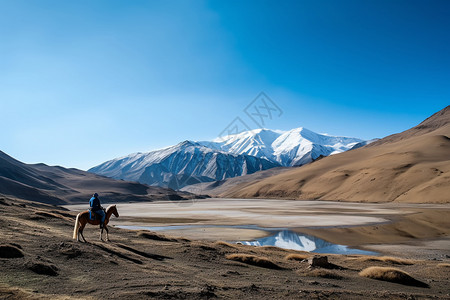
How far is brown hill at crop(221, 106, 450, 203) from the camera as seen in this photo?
328 feet

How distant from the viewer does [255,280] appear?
12.9m

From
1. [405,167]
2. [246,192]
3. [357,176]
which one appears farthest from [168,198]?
[405,167]

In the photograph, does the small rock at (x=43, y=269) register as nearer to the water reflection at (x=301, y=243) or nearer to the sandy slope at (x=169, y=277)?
the sandy slope at (x=169, y=277)

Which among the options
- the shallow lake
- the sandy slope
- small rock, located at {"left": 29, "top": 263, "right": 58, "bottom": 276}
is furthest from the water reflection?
small rock, located at {"left": 29, "top": 263, "right": 58, "bottom": 276}

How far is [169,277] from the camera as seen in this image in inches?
465

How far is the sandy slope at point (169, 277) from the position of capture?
9578mm

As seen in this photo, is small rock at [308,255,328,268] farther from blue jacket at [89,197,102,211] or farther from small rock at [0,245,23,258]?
small rock at [0,245,23,258]

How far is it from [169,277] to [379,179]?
406 feet

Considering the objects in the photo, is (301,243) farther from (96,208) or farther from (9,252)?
(9,252)

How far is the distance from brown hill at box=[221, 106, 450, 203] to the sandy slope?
86973mm

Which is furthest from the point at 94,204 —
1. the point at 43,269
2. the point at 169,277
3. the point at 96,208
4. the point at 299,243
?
the point at 299,243

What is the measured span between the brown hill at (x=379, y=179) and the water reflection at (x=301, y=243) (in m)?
70.1

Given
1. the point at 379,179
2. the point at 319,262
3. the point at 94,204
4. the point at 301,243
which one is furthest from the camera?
the point at 379,179

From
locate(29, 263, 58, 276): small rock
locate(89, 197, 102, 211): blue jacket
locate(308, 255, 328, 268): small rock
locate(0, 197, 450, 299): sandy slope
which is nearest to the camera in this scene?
locate(0, 197, 450, 299): sandy slope
